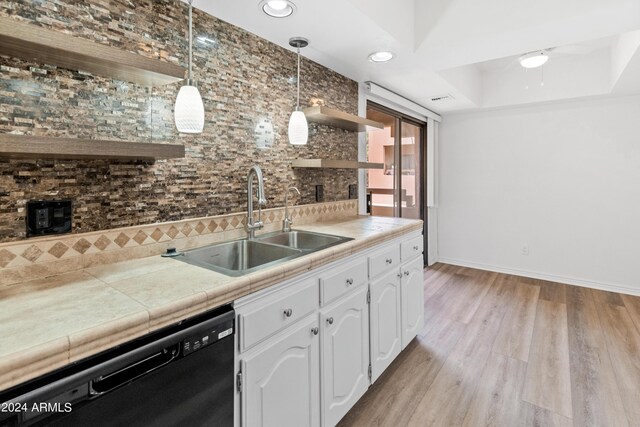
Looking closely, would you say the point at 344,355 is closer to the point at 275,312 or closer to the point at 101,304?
the point at 275,312

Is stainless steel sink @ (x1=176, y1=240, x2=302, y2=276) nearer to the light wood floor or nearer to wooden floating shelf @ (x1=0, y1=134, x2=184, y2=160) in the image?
wooden floating shelf @ (x1=0, y1=134, x2=184, y2=160)

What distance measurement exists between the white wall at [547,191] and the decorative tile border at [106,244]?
347 centimetres


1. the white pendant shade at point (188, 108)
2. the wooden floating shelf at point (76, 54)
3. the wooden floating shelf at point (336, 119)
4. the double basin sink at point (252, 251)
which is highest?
the wooden floating shelf at point (336, 119)

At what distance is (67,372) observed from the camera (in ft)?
2.33

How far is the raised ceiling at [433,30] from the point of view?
164 centimetres

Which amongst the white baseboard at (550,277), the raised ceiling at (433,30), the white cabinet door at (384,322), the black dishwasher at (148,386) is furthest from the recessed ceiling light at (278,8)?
the white baseboard at (550,277)

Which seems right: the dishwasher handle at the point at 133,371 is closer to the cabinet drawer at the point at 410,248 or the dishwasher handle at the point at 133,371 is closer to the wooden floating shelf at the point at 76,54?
the wooden floating shelf at the point at 76,54

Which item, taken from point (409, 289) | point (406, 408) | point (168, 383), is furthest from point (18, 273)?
point (409, 289)

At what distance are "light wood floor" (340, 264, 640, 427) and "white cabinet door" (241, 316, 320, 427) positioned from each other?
0.52 metres

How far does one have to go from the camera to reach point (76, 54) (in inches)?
41.4

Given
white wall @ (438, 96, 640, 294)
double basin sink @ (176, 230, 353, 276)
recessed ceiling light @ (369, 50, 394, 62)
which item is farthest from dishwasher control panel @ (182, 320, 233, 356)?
white wall @ (438, 96, 640, 294)

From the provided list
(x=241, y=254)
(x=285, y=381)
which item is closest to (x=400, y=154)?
(x=241, y=254)

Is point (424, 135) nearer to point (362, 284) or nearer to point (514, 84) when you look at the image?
point (514, 84)

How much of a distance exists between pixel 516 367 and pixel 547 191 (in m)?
2.60
